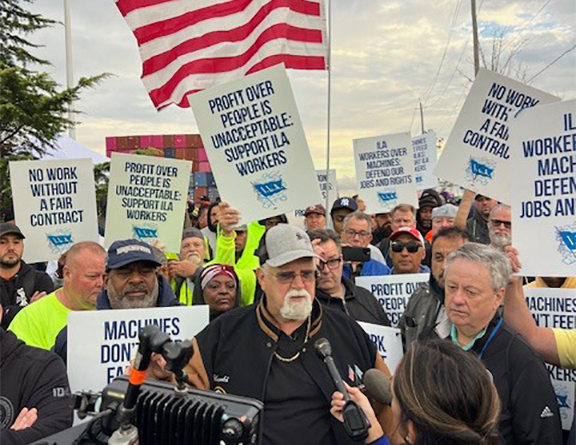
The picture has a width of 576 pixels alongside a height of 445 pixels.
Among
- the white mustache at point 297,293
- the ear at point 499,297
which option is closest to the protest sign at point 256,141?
the white mustache at point 297,293

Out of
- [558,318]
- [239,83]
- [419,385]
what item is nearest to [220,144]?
[239,83]

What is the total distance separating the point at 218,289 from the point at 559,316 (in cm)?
266

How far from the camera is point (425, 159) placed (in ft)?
43.3

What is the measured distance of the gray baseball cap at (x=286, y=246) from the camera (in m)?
3.25

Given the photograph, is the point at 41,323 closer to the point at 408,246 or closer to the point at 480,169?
the point at 408,246

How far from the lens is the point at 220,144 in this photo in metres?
5.21

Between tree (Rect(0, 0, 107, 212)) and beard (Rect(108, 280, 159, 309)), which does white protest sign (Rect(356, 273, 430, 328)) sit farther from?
tree (Rect(0, 0, 107, 212))

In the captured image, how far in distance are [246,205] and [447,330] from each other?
2.21 m

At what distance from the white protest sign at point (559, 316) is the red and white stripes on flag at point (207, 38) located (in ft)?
13.8

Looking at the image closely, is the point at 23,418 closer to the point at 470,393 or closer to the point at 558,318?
the point at 470,393

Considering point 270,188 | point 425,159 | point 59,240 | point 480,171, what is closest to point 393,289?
point 480,171

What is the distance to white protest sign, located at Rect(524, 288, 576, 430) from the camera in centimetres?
383

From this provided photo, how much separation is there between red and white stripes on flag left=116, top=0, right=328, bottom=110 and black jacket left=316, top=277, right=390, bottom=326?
3242 millimetres

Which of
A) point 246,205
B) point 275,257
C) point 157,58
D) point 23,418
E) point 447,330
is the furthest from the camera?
point 157,58
